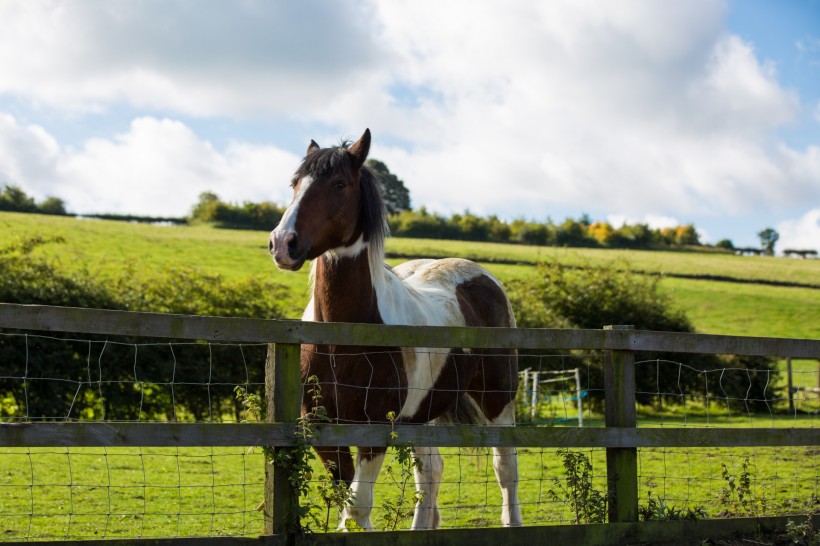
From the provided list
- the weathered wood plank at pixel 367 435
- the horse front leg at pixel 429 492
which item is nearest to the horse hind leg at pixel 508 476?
the horse front leg at pixel 429 492

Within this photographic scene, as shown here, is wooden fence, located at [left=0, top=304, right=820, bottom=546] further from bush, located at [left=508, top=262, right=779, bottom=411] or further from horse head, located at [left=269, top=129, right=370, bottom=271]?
bush, located at [left=508, top=262, right=779, bottom=411]

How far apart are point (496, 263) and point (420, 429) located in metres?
46.8

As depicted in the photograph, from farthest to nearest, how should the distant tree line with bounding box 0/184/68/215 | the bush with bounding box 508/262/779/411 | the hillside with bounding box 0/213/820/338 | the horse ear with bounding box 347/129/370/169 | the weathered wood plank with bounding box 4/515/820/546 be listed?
the distant tree line with bounding box 0/184/68/215 → the hillside with bounding box 0/213/820/338 → the bush with bounding box 508/262/779/411 → the horse ear with bounding box 347/129/370/169 → the weathered wood plank with bounding box 4/515/820/546

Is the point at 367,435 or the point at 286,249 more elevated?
the point at 286,249

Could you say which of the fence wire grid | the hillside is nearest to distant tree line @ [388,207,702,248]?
the hillside

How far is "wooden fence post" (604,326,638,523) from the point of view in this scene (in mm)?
5418

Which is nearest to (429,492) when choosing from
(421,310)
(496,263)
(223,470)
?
(421,310)

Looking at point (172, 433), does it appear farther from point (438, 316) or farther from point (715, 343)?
point (715, 343)

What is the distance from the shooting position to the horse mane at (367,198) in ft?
19.1

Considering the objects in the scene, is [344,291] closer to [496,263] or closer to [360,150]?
[360,150]

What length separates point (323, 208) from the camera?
5.62m

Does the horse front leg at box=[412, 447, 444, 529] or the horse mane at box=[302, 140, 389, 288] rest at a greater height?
the horse mane at box=[302, 140, 389, 288]

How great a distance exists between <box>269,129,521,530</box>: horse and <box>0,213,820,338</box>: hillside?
73.0 feet

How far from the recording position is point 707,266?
205 ft
